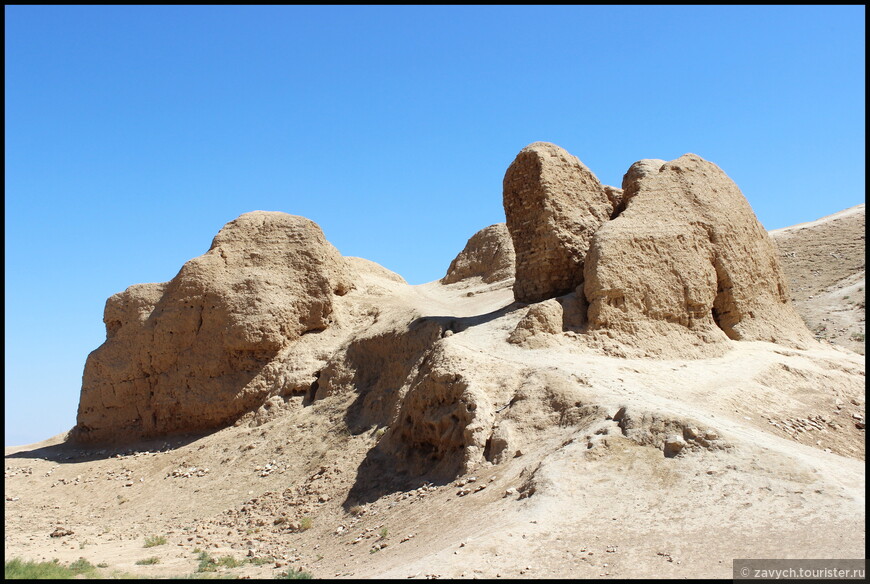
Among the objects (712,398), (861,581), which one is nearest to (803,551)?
(861,581)

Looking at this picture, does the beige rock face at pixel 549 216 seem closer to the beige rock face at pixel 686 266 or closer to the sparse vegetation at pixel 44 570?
the beige rock face at pixel 686 266

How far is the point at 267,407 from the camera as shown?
1599 centimetres

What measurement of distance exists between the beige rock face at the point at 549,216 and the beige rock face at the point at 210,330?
16.4 feet

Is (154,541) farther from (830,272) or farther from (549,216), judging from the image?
(830,272)

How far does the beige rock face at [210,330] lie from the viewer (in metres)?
16.8

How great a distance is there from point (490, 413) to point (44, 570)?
5833 mm

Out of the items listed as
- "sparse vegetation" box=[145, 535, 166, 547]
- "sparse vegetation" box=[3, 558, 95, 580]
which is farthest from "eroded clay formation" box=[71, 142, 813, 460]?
"sparse vegetation" box=[3, 558, 95, 580]

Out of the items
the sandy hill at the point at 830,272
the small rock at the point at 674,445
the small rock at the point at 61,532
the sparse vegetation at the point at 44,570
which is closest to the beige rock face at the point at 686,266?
the small rock at the point at 674,445

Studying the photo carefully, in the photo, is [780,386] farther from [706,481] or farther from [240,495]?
[240,495]

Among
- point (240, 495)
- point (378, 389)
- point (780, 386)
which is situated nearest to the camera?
point (780, 386)

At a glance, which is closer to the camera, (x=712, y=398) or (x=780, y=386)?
(x=712, y=398)

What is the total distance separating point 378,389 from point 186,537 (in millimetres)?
4587

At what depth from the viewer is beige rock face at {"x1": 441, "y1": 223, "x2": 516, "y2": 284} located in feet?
83.7

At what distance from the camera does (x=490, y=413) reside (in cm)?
1077
